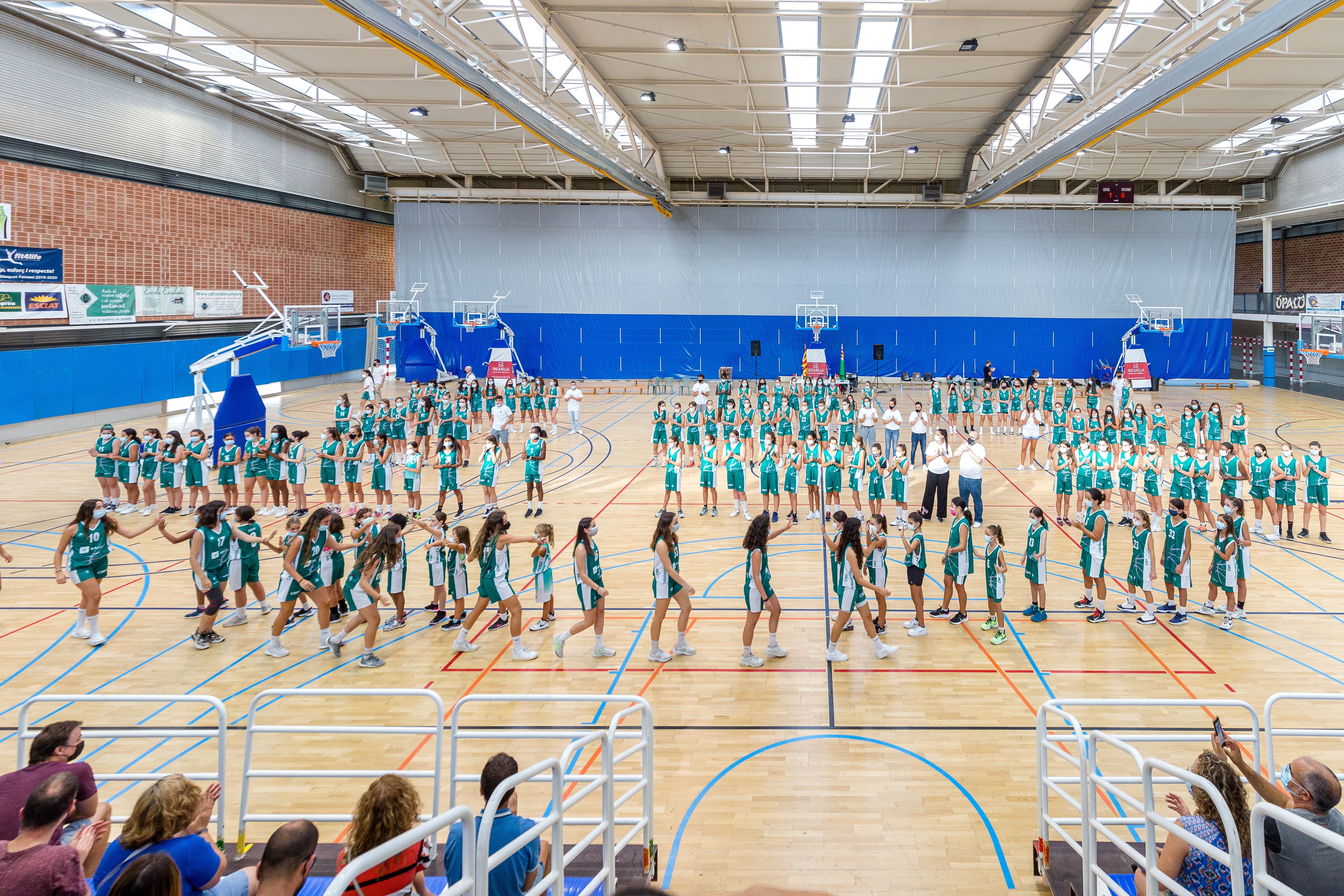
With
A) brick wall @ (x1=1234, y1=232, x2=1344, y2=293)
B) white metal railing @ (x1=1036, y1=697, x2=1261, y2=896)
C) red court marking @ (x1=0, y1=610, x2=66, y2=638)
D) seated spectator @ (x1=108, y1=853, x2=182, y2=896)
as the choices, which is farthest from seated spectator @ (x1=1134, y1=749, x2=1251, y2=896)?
brick wall @ (x1=1234, y1=232, x2=1344, y2=293)

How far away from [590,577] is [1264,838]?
265 inches

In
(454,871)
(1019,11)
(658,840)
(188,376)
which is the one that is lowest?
(658,840)

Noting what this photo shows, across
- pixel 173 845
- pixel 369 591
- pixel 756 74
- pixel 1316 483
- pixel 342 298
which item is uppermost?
pixel 756 74

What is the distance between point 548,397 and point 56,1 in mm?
16041

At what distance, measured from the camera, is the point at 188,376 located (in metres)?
29.1

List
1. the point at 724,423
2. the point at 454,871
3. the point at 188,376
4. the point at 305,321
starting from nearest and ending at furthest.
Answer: the point at 454,871, the point at 724,423, the point at 305,321, the point at 188,376

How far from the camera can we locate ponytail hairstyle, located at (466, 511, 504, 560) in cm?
921

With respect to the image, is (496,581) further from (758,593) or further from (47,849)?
(47,849)

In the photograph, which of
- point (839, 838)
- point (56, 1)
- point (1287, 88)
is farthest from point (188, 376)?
point (1287, 88)

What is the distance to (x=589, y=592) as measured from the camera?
9.24 metres

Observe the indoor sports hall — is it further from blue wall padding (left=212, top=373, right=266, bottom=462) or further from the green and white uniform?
blue wall padding (left=212, top=373, right=266, bottom=462)

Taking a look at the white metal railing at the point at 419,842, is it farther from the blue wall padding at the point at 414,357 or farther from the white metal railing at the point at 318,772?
the blue wall padding at the point at 414,357

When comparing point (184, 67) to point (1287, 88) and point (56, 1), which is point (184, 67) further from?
point (1287, 88)

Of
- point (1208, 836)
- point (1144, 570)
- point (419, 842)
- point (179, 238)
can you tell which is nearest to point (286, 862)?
point (419, 842)
